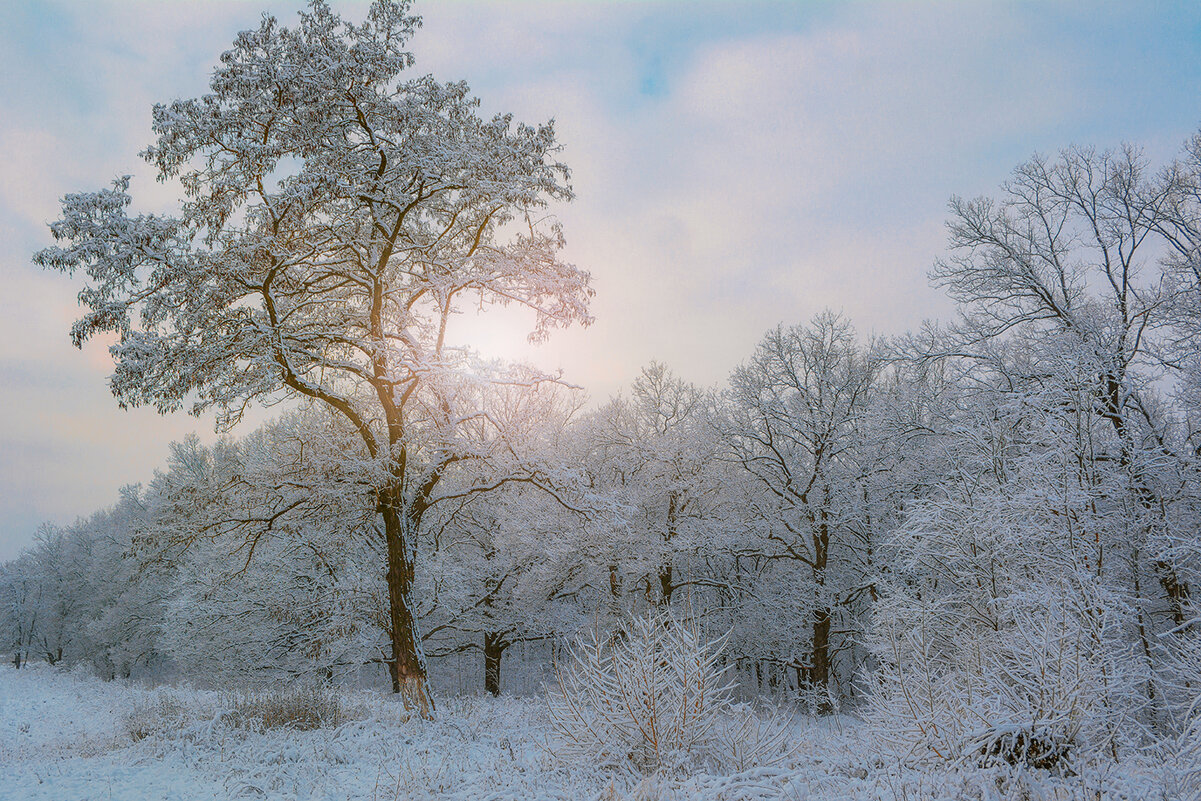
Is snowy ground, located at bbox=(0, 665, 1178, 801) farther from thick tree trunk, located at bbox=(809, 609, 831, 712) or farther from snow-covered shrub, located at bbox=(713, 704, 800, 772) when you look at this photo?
thick tree trunk, located at bbox=(809, 609, 831, 712)

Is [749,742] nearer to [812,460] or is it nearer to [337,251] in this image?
[337,251]

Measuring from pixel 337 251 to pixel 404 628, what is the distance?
7006mm

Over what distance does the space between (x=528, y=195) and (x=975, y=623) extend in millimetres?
10771

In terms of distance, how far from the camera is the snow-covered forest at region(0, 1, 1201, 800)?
517cm

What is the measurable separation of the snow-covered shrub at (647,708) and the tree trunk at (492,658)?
17085 mm

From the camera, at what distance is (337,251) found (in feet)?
36.1

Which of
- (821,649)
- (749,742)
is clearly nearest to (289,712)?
(749,742)

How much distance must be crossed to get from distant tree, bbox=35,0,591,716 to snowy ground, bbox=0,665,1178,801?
2.23m

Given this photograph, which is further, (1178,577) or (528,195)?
(528,195)

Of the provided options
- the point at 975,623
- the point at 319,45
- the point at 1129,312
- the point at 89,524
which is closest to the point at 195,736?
the point at 319,45

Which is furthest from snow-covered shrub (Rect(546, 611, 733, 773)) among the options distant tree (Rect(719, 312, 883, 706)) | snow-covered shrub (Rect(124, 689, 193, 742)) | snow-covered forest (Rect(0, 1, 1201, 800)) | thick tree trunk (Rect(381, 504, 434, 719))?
distant tree (Rect(719, 312, 883, 706))

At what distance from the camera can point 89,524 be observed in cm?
4881

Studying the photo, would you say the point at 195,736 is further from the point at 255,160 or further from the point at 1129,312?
the point at 1129,312

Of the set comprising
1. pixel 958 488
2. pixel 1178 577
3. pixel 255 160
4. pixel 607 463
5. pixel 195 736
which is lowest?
pixel 195 736
